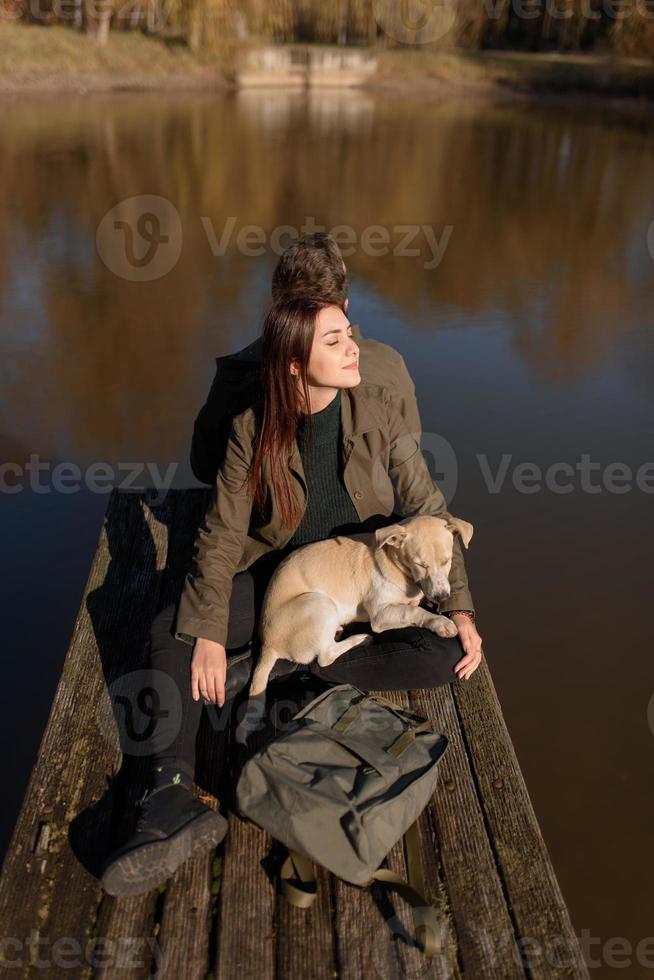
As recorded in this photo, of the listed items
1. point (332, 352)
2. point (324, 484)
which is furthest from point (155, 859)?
point (332, 352)

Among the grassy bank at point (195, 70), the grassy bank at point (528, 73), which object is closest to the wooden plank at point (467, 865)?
the grassy bank at point (195, 70)

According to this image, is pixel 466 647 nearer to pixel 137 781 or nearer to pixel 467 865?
pixel 467 865

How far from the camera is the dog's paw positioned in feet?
10.3

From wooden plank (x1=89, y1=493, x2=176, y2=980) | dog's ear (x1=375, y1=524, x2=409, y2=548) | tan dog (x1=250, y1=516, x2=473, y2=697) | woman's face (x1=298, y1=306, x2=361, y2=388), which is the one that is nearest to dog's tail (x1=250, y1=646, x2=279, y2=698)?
tan dog (x1=250, y1=516, x2=473, y2=697)

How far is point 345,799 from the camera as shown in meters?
2.42

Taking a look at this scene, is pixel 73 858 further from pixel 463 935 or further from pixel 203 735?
pixel 463 935

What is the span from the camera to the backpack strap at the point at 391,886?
2.39 metres

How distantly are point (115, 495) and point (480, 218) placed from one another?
1060 centimetres

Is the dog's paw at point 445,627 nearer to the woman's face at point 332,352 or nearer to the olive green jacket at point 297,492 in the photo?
the olive green jacket at point 297,492

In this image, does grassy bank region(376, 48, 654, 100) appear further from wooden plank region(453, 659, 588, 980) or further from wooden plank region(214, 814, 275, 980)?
wooden plank region(214, 814, 275, 980)

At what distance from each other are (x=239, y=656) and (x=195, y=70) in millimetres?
30597

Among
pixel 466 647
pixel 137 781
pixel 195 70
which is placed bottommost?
pixel 137 781

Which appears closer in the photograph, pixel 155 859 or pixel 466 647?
pixel 155 859

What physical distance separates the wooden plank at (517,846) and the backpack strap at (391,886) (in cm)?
22
